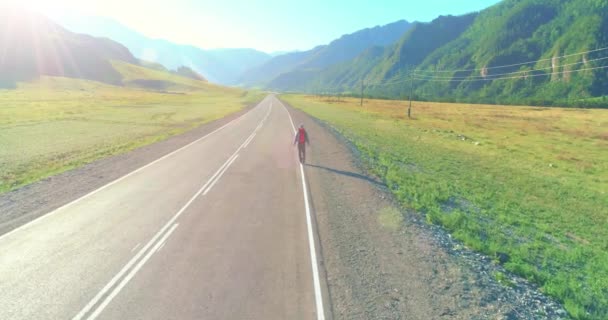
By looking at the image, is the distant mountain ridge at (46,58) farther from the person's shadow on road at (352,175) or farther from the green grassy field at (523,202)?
the green grassy field at (523,202)

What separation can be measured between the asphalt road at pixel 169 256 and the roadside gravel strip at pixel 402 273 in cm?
57

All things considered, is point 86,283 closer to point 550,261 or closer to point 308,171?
point 308,171

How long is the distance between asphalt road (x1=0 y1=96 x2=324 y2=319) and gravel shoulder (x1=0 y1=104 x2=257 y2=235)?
0.62 metres

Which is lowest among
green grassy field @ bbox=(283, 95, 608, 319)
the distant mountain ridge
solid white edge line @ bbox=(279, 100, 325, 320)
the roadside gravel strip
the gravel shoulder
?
green grassy field @ bbox=(283, 95, 608, 319)

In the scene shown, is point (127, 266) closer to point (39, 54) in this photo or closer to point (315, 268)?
point (315, 268)

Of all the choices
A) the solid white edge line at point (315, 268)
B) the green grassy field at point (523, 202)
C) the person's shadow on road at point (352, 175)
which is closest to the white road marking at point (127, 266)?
the solid white edge line at point (315, 268)

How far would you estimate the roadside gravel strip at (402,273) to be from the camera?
5.96m

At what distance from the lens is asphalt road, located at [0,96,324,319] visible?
581 centimetres

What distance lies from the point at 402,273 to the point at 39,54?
199 m

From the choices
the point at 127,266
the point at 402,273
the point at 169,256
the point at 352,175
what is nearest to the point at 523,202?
the point at 352,175

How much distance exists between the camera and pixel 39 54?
15088 centimetres

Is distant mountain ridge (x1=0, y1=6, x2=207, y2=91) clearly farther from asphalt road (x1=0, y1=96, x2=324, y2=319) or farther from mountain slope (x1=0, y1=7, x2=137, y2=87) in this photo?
asphalt road (x1=0, y1=96, x2=324, y2=319)

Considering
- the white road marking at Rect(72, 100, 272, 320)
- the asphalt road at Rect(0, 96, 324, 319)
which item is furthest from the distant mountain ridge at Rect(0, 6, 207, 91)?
the white road marking at Rect(72, 100, 272, 320)

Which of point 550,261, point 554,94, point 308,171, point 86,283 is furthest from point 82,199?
point 554,94
